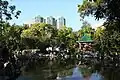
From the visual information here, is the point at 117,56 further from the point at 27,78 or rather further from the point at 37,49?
the point at 37,49

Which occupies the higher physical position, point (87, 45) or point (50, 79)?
point (87, 45)

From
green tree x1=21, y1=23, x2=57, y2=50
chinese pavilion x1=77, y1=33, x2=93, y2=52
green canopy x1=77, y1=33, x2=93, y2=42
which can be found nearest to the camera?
green tree x1=21, y1=23, x2=57, y2=50

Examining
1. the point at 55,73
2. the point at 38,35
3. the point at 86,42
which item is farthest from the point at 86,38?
the point at 55,73

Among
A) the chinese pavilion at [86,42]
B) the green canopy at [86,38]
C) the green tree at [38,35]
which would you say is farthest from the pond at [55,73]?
the chinese pavilion at [86,42]

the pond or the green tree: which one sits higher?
the green tree

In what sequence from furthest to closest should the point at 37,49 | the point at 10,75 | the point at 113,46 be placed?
the point at 37,49
the point at 113,46
the point at 10,75

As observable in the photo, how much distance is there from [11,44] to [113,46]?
2768 cm

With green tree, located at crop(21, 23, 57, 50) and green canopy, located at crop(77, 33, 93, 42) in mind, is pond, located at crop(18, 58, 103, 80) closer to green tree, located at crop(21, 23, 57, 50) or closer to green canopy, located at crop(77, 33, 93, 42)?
green tree, located at crop(21, 23, 57, 50)

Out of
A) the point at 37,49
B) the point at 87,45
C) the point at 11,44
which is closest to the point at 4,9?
the point at 11,44

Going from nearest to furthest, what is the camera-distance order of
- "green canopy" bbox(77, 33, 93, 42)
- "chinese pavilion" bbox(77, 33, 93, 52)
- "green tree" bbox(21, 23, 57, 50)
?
1. "green tree" bbox(21, 23, 57, 50)
2. "green canopy" bbox(77, 33, 93, 42)
3. "chinese pavilion" bbox(77, 33, 93, 52)

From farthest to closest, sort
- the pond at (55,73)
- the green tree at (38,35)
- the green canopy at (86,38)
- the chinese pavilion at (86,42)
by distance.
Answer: the chinese pavilion at (86,42) < the green canopy at (86,38) < the green tree at (38,35) < the pond at (55,73)

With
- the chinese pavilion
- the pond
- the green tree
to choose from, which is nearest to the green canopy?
the chinese pavilion

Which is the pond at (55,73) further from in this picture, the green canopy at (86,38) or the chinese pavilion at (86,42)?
the chinese pavilion at (86,42)

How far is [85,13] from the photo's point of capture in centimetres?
3916
